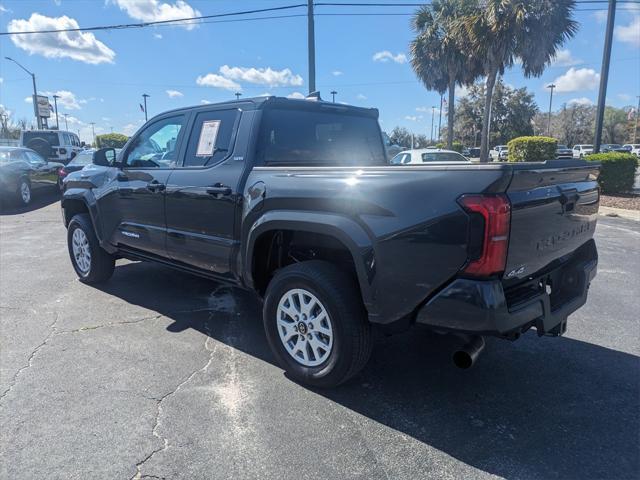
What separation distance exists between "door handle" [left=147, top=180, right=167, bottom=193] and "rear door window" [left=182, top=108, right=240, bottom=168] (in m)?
0.31

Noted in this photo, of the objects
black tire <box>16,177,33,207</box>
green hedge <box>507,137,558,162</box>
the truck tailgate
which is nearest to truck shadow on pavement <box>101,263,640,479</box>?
the truck tailgate

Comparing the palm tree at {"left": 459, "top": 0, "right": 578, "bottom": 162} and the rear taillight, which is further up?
the palm tree at {"left": 459, "top": 0, "right": 578, "bottom": 162}

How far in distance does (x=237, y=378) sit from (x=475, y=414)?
5.39 ft

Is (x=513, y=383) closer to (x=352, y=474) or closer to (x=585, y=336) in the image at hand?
(x=585, y=336)

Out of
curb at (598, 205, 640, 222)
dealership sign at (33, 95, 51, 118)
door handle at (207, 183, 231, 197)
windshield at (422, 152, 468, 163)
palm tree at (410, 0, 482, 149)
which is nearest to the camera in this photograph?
door handle at (207, 183, 231, 197)

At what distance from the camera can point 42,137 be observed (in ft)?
71.9

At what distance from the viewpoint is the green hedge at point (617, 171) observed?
1414cm

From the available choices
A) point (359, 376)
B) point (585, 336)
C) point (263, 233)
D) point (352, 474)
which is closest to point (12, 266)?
point (263, 233)

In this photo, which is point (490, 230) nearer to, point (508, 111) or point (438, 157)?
point (438, 157)

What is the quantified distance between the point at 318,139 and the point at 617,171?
13336 mm

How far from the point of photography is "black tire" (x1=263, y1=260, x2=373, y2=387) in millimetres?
3037

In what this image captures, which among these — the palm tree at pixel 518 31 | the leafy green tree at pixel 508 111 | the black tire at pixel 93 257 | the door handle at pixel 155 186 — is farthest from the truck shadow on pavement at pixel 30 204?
the leafy green tree at pixel 508 111

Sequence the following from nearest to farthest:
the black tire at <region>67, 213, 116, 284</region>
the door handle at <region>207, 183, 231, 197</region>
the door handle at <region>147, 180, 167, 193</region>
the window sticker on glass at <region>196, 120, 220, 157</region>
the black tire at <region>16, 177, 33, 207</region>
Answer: the door handle at <region>207, 183, 231, 197</region> → the window sticker on glass at <region>196, 120, 220, 157</region> → the door handle at <region>147, 180, 167, 193</region> → the black tire at <region>67, 213, 116, 284</region> → the black tire at <region>16, 177, 33, 207</region>

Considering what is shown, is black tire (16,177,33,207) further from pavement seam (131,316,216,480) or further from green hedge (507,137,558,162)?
green hedge (507,137,558,162)
